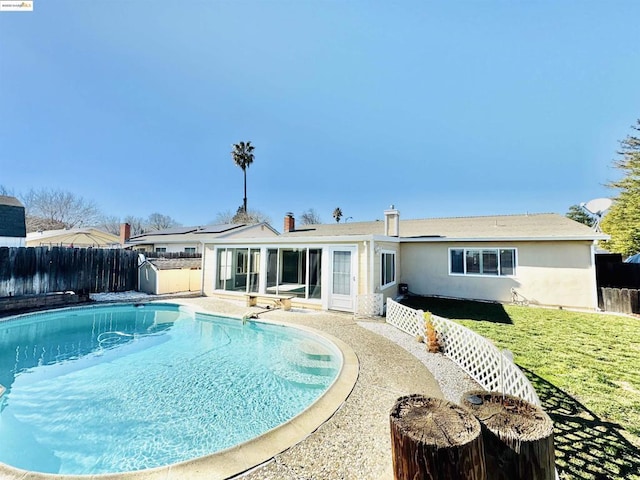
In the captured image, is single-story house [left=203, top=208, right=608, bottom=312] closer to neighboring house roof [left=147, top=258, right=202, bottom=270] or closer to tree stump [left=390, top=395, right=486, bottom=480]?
neighboring house roof [left=147, top=258, right=202, bottom=270]

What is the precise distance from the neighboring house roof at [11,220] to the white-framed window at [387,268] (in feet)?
73.7

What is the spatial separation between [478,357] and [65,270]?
1756cm

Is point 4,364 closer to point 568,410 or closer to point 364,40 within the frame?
point 568,410

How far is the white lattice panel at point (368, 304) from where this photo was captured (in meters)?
10.4

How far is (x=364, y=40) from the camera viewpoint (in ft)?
38.3

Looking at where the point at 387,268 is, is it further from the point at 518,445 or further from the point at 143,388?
the point at 518,445

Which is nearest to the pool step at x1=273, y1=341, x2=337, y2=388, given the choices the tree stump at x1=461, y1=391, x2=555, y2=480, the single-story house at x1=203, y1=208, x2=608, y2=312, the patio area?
the patio area

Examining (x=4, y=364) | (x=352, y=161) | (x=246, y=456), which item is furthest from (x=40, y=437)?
(x=352, y=161)

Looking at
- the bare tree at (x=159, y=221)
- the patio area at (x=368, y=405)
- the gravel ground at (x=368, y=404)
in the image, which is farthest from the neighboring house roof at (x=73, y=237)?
the bare tree at (x=159, y=221)

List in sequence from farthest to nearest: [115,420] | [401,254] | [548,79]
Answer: [401,254]
[548,79]
[115,420]

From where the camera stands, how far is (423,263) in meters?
14.2

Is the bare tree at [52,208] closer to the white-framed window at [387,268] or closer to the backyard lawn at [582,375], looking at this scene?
the white-framed window at [387,268]

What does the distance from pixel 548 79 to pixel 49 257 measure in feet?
85.3

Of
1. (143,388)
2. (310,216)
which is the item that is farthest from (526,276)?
(310,216)
